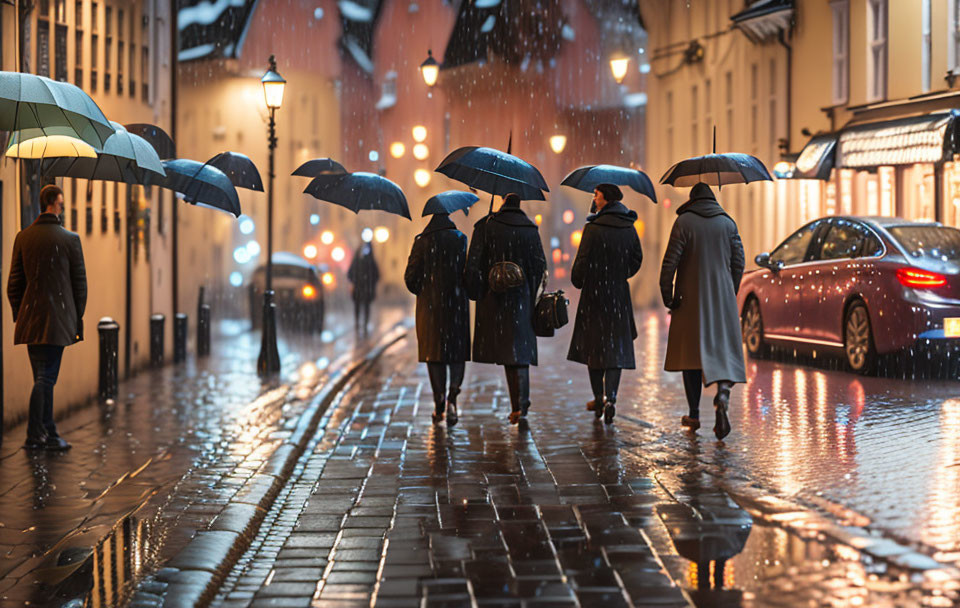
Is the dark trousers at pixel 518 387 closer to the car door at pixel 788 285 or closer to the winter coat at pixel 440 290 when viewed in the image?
the winter coat at pixel 440 290

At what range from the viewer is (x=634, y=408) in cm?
1172

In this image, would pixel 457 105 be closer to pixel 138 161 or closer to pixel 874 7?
pixel 874 7

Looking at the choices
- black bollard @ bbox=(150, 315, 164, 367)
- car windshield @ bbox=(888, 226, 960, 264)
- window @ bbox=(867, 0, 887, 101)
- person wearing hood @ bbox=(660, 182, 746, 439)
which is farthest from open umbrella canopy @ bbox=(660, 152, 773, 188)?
window @ bbox=(867, 0, 887, 101)

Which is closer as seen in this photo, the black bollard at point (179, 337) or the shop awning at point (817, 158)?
the black bollard at point (179, 337)

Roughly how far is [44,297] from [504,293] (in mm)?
3330

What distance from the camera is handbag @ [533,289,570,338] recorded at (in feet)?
34.8

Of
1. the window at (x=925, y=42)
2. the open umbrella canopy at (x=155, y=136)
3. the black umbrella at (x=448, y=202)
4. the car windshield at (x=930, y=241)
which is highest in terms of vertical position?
the window at (x=925, y=42)

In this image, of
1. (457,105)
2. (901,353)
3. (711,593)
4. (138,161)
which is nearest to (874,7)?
(901,353)

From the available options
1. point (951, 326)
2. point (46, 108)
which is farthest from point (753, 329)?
point (46, 108)

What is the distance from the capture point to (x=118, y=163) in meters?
10.4

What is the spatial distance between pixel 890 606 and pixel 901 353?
893cm

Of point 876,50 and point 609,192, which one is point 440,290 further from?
point 876,50

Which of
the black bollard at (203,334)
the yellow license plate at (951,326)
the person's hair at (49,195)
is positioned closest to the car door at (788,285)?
the yellow license plate at (951,326)

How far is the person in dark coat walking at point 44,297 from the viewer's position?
976 cm
